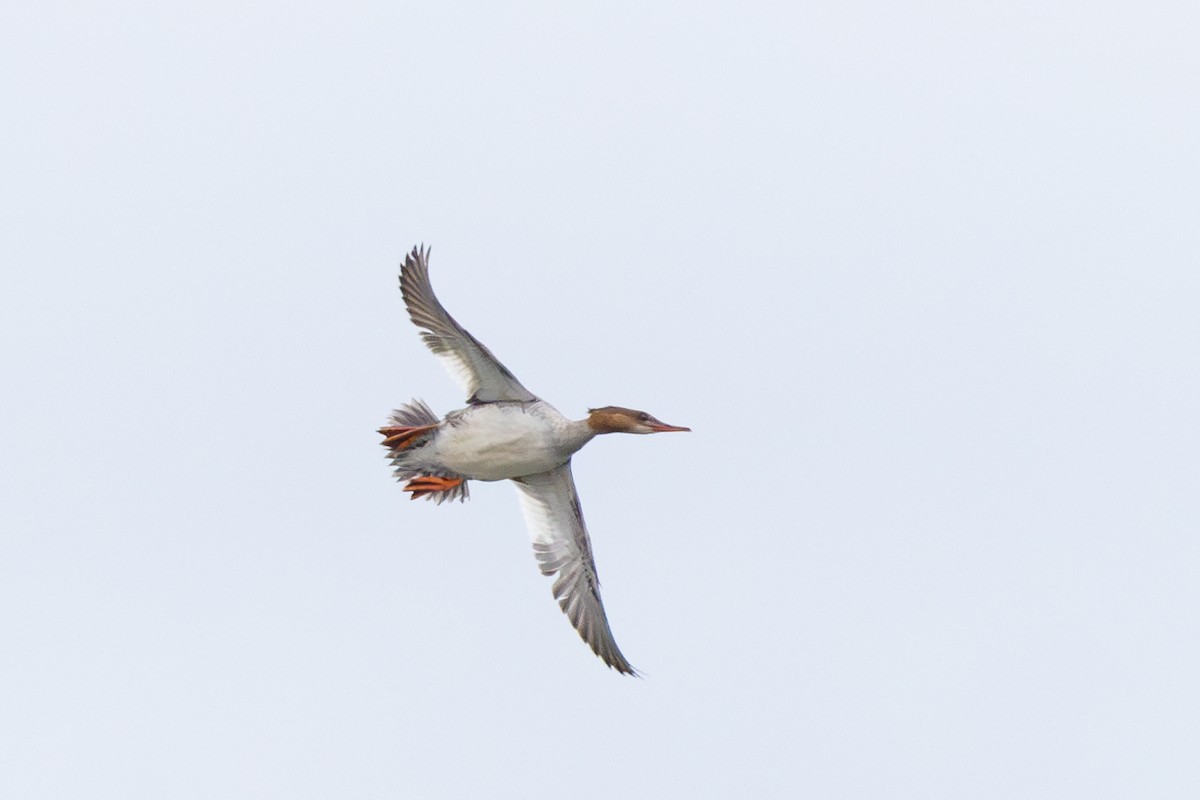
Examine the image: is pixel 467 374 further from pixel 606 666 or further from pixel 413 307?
pixel 606 666

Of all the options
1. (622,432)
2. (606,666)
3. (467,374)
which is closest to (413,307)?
(467,374)

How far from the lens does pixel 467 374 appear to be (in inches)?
524

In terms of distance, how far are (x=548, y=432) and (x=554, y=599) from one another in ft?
5.09

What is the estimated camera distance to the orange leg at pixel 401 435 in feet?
43.2

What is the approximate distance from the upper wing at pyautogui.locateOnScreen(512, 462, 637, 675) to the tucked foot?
81 cm

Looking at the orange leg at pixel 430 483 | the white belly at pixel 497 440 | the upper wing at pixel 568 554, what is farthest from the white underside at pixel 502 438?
the upper wing at pixel 568 554

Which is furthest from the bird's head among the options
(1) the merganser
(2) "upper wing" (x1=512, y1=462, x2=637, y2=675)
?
(2) "upper wing" (x1=512, y1=462, x2=637, y2=675)

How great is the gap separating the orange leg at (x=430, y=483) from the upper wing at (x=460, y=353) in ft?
1.90

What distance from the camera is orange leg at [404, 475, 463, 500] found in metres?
13.4

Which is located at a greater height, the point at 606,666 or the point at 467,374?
the point at 467,374

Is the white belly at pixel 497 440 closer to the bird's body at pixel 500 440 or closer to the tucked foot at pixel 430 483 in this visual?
the bird's body at pixel 500 440

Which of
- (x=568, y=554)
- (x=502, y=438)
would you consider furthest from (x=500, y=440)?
(x=568, y=554)

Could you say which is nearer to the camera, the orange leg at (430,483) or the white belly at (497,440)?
the white belly at (497,440)

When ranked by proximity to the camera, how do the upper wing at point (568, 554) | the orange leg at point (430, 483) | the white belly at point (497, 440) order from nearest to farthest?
the white belly at point (497, 440), the orange leg at point (430, 483), the upper wing at point (568, 554)
